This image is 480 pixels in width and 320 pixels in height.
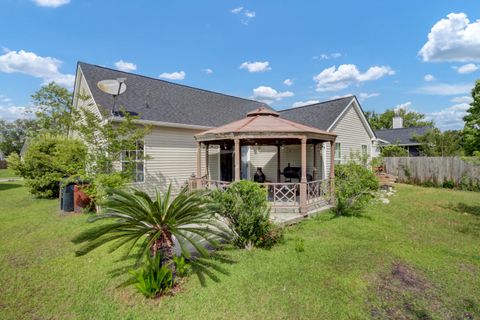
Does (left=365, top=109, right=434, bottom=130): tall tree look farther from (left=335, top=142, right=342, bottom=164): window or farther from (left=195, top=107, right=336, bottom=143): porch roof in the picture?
(left=195, top=107, right=336, bottom=143): porch roof

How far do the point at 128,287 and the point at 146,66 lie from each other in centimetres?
1838

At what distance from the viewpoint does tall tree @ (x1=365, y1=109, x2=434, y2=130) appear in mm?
49094

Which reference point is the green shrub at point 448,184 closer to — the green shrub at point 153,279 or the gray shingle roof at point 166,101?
the gray shingle roof at point 166,101

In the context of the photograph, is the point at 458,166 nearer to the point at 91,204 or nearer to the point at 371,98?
the point at 371,98

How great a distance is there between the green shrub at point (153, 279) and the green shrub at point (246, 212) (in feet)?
5.95

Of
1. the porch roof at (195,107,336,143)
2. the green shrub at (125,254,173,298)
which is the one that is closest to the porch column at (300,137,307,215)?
the porch roof at (195,107,336,143)

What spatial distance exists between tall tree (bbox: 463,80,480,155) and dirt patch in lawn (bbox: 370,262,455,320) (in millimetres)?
6622

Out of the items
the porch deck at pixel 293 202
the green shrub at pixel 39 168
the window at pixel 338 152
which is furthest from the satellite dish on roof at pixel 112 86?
the window at pixel 338 152

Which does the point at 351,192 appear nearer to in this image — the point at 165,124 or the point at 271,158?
the point at 271,158

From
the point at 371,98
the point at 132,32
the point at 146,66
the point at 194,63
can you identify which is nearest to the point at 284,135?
the point at 132,32

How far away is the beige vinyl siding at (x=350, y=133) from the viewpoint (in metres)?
14.5

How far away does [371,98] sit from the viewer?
1219 inches

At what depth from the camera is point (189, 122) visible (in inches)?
468

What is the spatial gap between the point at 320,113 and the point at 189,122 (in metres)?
8.56
